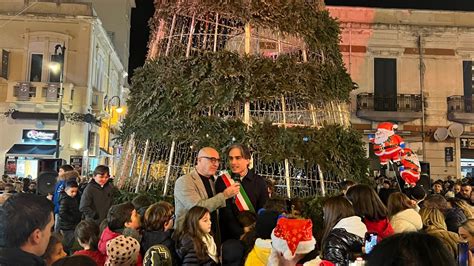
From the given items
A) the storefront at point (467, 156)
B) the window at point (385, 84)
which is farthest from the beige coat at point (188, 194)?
the storefront at point (467, 156)

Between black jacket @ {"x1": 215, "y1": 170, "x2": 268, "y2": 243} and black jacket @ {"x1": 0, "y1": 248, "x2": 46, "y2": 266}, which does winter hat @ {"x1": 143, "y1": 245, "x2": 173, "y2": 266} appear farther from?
black jacket @ {"x1": 0, "y1": 248, "x2": 46, "y2": 266}

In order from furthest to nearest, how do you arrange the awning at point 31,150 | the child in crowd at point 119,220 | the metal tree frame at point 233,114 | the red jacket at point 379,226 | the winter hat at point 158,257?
the awning at point 31,150, the metal tree frame at point 233,114, the child in crowd at point 119,220, the red jacket at point 379,226, the winter hat at point 158,257

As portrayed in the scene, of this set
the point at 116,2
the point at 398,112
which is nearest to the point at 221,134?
the point at 398,112

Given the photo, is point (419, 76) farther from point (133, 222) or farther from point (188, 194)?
point (133, 222)

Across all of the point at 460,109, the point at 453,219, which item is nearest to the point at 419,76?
the point at 460,109

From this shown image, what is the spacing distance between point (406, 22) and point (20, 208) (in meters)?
23.3

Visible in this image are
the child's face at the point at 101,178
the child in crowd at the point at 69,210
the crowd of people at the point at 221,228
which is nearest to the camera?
the crowd of people at the point at 221,228

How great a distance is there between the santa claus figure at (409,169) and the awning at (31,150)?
724 inches

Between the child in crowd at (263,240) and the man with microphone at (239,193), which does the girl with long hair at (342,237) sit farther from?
the man with microphone at (239,193)

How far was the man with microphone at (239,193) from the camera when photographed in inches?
195

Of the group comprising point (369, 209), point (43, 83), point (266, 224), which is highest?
point (43, 83)

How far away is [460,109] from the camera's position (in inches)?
869

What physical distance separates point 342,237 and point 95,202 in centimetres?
460

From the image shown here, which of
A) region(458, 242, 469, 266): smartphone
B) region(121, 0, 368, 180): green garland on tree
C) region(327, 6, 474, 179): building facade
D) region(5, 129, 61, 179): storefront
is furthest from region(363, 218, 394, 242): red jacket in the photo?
region(5, 129, 61, 179): storefront
